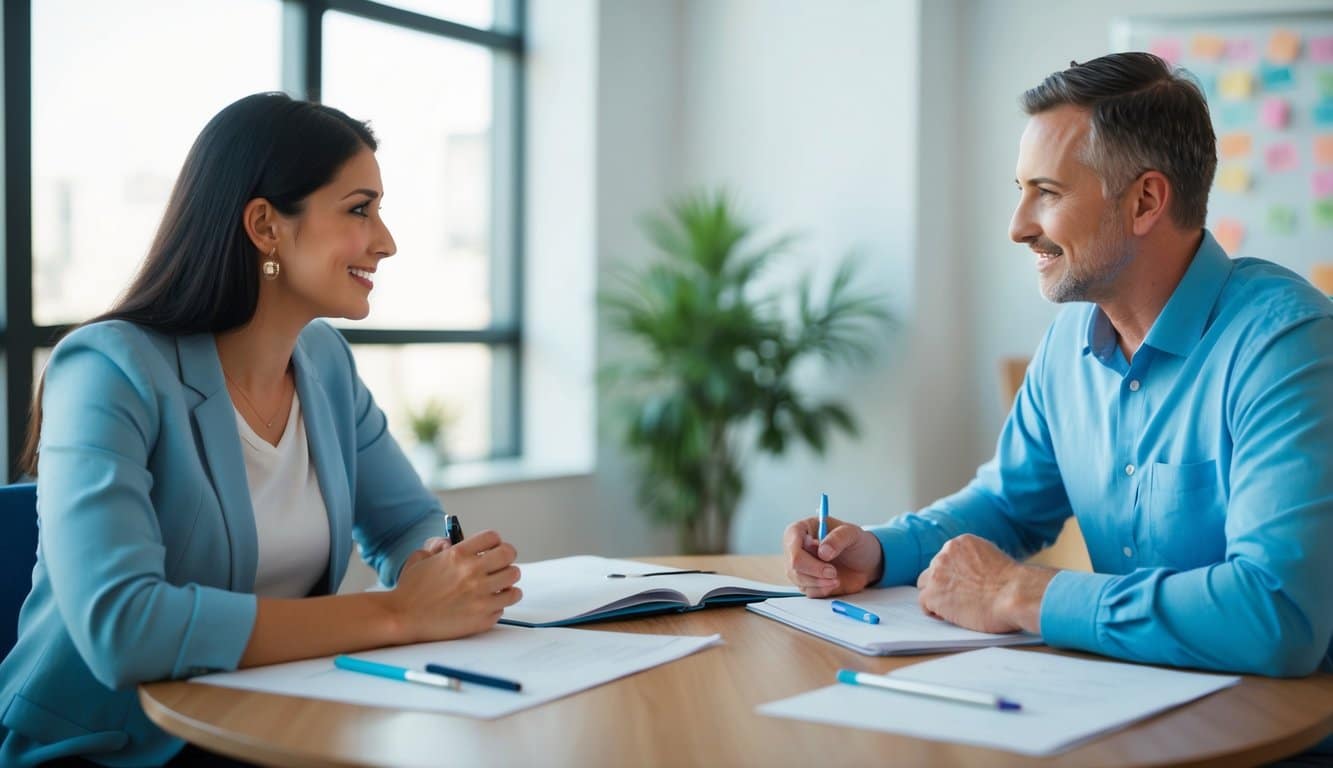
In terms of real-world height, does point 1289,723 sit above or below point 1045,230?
below

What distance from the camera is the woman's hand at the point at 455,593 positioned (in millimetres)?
1470

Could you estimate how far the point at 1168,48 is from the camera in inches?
169

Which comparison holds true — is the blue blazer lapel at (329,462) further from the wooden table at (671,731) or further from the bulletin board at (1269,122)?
the bulletin board at (1269,122)

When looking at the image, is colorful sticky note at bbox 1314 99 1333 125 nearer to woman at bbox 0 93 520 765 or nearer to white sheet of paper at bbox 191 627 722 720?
woman at bbox 0 93 520 765

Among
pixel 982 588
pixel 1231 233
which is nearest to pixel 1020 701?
pixel 982 588

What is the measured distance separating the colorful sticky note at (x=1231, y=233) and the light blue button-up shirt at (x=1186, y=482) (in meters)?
2.55

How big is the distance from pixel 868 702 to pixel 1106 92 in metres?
0.96

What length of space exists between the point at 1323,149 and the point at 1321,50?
1.03ft

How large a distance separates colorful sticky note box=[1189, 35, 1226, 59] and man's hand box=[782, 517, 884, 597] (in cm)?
313

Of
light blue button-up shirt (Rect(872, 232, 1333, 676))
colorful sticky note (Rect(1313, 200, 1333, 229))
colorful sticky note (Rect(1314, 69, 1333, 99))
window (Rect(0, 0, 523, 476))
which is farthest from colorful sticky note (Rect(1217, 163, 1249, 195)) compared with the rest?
light blue button-up shirt (Rect(872, 232, 1333, 676))

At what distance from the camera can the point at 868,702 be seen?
48.9 inches

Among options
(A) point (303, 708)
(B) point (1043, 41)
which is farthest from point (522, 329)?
(A) point (303, 708)

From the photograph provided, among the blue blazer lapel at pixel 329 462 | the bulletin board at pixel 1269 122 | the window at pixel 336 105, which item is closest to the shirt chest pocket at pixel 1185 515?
the blue blazer lapel at pixel 329 462

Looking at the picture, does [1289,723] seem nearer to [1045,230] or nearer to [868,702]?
[868,702]
